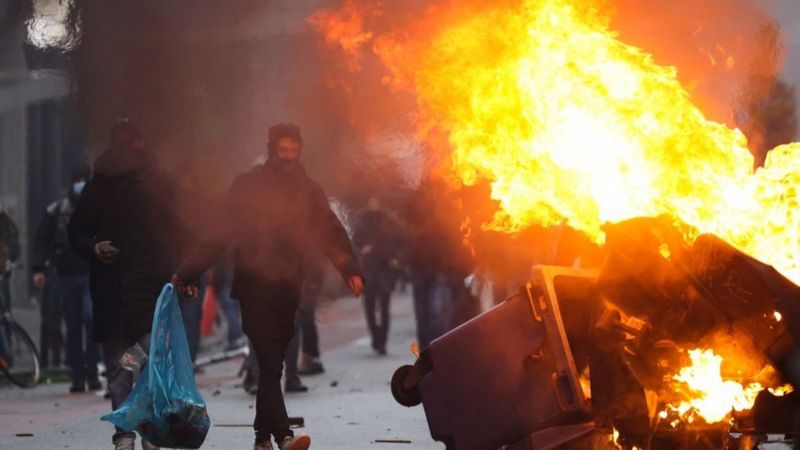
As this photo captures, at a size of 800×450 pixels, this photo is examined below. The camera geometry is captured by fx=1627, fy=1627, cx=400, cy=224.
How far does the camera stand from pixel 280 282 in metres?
9.30

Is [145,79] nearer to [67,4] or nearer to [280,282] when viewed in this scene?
[67,4]

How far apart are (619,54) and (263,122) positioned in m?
6.25

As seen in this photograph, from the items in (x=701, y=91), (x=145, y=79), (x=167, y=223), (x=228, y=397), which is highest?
(x=145, y=79)

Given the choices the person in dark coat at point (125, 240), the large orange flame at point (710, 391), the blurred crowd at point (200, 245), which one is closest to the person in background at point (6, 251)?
the blurred crowd at point (200, 245)

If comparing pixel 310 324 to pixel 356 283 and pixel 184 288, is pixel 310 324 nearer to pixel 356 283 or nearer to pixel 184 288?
pixel 356 283

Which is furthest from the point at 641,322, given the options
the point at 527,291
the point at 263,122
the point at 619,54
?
the point at 263,122

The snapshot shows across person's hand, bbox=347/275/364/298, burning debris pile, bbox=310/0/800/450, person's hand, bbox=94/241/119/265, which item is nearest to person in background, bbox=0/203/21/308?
person's hand, bbox=94/241/119/265

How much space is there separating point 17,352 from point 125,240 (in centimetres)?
598

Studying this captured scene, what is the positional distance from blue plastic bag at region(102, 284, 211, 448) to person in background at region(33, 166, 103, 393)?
5231 millimetres

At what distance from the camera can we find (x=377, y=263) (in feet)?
62.2

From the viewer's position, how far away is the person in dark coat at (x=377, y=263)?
61.2 feet

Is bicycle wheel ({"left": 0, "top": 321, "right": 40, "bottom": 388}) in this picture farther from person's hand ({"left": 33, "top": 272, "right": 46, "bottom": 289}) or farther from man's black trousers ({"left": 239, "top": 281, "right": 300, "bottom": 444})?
man's black trousers ({"left": 239, "top": 281, "right": 300, "bottom": 444})

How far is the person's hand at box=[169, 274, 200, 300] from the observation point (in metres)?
9.15

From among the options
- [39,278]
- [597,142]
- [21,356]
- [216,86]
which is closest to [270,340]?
[597,142]
